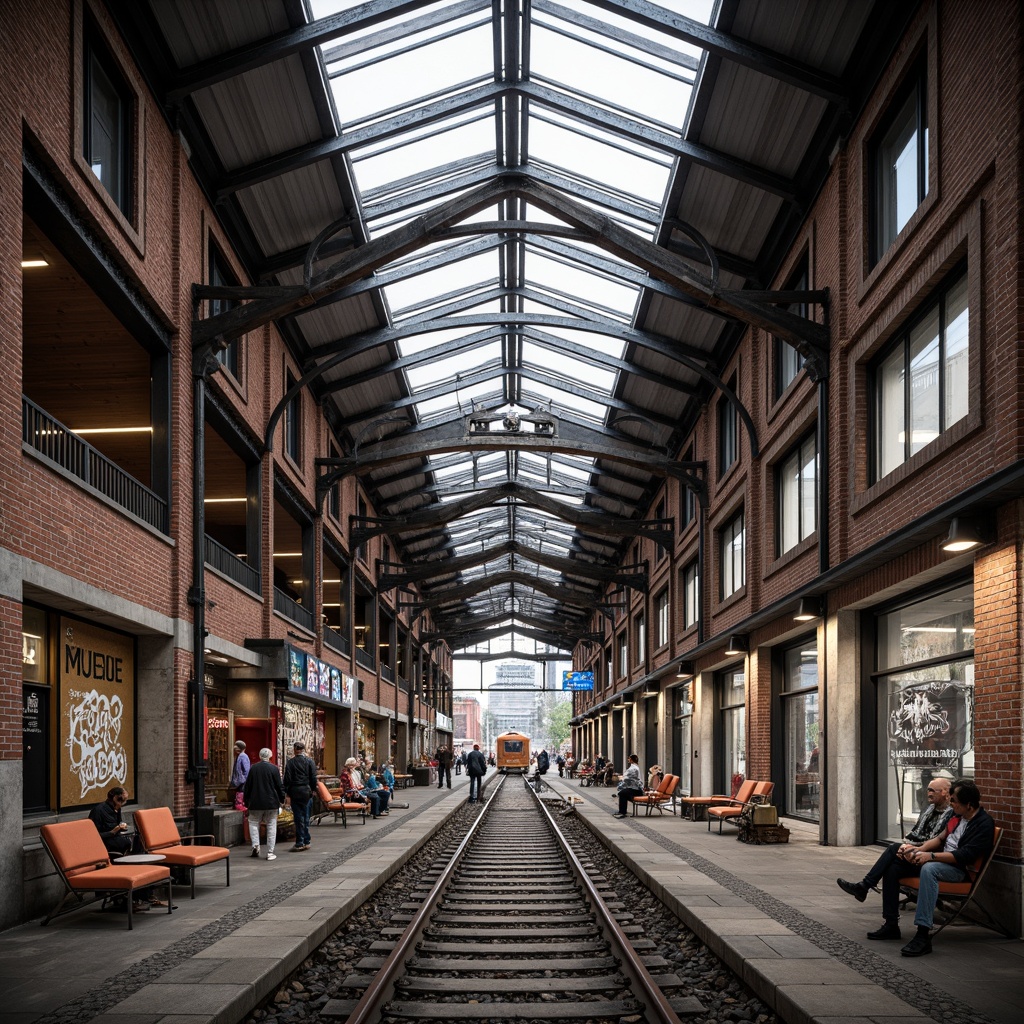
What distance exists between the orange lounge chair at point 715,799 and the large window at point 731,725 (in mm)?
815

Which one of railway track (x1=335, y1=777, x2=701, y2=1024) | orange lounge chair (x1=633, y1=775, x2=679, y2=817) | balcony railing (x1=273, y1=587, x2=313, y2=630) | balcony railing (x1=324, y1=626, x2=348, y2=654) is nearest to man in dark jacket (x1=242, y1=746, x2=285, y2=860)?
railway track (x1=335, y1=777, x2=701, y2=1024)

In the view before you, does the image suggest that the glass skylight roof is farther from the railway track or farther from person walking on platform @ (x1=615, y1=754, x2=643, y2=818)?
the railway track

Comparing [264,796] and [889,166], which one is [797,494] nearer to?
[889,166]

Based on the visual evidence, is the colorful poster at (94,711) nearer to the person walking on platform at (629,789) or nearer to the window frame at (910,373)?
the window frame at (910,373)

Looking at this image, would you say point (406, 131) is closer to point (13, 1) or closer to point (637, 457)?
point (13, 1)

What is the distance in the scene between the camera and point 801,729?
17656mm

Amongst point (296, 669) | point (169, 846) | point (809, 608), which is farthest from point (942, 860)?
point (296, 669)

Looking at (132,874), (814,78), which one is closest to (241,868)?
(132,874)

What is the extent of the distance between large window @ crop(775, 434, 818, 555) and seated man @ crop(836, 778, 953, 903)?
7474 mm

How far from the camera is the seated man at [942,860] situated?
7.75 meters

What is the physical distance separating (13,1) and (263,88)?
5145 millimetres

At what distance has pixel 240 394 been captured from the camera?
17078mm

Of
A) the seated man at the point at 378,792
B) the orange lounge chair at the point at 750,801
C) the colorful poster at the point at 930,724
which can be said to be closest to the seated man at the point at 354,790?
the seated man at the point at 378,792

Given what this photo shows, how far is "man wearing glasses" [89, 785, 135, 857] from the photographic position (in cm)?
998
